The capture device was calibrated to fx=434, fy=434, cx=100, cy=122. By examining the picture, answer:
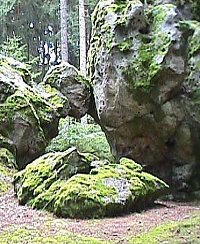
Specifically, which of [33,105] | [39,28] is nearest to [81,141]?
[33,105]

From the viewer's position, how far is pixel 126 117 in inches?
423

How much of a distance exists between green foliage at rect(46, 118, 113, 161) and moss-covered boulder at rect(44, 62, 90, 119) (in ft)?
6.73

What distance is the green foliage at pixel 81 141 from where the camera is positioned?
14445mm

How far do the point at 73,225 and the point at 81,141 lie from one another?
8835 millimetres

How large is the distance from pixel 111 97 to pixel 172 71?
1.66 m

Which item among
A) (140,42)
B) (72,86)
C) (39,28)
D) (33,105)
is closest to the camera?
(140,42)

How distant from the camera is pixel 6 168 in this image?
10.8 meters

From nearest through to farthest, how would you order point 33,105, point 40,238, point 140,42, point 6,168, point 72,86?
point 40,238, point 140,42, point 6,168, point 33,105, point 72,86

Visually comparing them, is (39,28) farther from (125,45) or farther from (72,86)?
(125,45)

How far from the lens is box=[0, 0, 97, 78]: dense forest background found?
87.5 ft

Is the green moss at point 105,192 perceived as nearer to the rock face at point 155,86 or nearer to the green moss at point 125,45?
the rock face at point 155,86

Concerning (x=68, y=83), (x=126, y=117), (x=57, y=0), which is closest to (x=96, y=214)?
(x=126, y=117)

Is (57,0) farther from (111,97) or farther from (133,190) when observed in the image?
(133,190)

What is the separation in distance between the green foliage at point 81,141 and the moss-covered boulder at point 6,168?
2747mm
